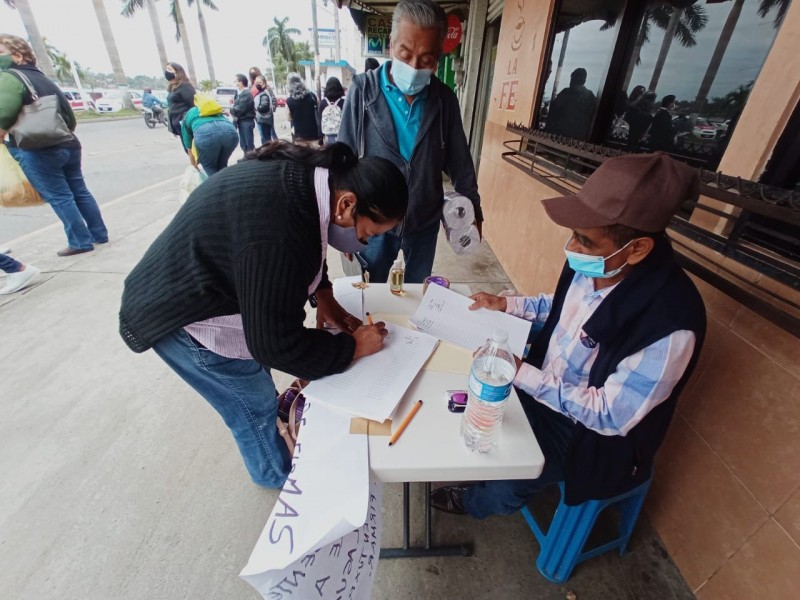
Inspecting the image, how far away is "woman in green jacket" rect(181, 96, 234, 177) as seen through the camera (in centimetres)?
331

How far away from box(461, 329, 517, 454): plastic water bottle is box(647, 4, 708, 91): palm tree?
184cm

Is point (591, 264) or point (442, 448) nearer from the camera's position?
point (442, 448)

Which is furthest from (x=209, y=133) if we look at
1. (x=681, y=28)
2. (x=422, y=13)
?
(x=681, y=28)

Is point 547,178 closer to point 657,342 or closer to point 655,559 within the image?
point 657,342

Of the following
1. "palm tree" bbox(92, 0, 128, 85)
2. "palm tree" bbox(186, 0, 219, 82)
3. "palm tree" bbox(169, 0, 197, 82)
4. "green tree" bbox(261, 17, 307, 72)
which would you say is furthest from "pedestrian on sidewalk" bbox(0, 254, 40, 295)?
"green tree" bbox(261, 17, 307, 72)

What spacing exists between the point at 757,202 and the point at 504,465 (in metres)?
0.97

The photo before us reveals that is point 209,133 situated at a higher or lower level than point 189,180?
higher

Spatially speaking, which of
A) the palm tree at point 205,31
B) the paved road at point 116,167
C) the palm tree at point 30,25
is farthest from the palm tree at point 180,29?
the paved road at point 116,167

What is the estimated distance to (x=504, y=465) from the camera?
0.84m

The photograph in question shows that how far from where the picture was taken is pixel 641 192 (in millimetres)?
883

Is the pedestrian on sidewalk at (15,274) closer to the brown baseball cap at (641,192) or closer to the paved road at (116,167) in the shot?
the paved road at (116,167)

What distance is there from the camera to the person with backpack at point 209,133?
3.31m

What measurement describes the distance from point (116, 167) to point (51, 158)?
192 inches

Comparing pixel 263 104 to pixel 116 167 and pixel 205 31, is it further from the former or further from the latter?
pixel 205 31
